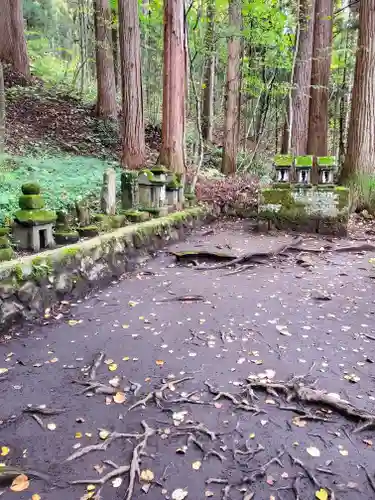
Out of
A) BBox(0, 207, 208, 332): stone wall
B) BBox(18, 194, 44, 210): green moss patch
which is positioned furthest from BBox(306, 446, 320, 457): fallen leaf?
BBox(18, 194, 44, 210): green moss patch

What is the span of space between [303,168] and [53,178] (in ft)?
16.9

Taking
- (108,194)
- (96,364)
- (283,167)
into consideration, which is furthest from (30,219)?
(283,167)

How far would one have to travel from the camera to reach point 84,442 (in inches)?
96.7

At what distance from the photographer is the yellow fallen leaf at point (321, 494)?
2010mm

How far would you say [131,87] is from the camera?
998 centimetres

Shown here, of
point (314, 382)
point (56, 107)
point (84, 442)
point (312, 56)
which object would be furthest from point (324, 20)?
point (84, 442)

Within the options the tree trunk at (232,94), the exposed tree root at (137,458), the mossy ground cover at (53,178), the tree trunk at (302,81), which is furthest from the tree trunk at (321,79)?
the exposed tree root at (137,458)

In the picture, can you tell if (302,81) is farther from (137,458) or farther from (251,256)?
(137,458)

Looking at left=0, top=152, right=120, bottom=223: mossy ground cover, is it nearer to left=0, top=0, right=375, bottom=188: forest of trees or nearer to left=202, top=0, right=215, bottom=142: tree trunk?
left=0, top=0, right=375, bottom=188: forest of trees

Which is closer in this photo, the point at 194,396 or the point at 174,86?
the point at 194,396

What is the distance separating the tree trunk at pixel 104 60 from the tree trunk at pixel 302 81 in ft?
19.3

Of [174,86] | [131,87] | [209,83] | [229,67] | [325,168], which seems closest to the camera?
[325,168]

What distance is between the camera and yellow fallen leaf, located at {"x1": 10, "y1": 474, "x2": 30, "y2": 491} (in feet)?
6.92

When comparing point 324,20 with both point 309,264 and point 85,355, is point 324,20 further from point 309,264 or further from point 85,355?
point 85,355
